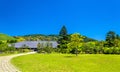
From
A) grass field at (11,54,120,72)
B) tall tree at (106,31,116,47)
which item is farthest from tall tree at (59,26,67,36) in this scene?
grass field at (11,54,120,72)

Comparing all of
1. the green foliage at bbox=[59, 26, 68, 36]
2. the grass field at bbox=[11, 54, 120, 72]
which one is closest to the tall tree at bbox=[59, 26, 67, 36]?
the green foliage at bbox=[59, 26, 68, 36]

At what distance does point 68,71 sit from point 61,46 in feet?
170

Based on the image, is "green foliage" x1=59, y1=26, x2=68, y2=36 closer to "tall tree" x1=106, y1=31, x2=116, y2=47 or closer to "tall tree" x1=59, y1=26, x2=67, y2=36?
"tall tree" x1=59, y1=26, x2=67, y2=36

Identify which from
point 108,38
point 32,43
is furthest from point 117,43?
point 32,43

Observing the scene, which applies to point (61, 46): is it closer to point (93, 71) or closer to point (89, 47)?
point (89, 47)

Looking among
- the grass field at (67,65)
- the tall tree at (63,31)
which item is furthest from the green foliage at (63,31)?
the grass field at (67,65)

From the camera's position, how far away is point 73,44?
5188cm

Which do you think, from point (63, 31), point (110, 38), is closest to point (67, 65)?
point (63, 31)

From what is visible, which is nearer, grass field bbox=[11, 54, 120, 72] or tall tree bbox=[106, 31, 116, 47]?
grass field bbox=[11, 54, 120, 72]

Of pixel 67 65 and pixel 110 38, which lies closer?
pixel 67 65

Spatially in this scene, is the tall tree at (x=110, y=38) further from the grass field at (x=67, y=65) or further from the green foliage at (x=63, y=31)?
the grass field at (x=67, y=65)

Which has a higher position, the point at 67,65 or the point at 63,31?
the point at 63,31

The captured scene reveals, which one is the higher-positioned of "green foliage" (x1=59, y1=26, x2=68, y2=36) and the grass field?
"green foliage" (x1=59, y1=26, x2=68, y2=36)

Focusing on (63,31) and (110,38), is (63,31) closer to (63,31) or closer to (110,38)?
(63,31)
